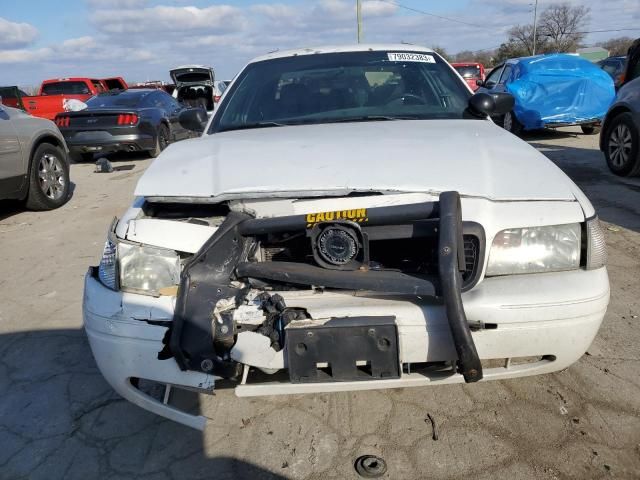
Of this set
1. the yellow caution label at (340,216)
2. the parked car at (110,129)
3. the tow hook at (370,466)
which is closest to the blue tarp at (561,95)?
the parked car at (110,129)

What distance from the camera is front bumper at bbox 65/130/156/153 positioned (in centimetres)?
986

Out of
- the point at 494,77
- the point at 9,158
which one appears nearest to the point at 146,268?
the point at 9,158

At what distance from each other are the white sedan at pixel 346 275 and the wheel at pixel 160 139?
8.96 metres

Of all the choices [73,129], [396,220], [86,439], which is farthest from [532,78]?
[86,439]

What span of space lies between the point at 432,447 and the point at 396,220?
3.21 ft

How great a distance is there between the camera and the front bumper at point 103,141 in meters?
9.86

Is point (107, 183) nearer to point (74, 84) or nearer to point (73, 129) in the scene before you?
point (73, 129)

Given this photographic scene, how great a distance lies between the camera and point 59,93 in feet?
50.8

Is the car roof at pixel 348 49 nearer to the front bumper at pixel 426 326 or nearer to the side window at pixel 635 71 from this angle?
the front bumper at pixel 426 326

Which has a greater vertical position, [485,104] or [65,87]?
[485,104]

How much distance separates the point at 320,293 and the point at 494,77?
11589 millimetres

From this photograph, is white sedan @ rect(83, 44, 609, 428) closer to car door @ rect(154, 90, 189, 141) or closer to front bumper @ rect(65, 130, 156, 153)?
front bumper @ rect(65, 130, 156, 153)

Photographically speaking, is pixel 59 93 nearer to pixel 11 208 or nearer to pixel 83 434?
pixel 11 208

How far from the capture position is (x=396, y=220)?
190 cm
